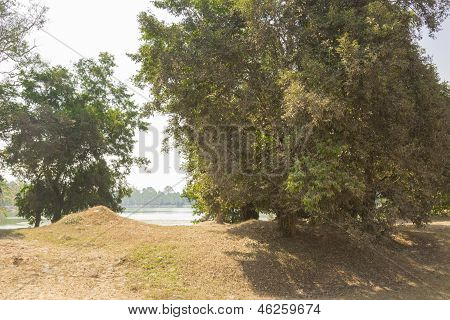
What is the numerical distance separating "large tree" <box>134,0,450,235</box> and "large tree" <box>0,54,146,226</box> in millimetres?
15803

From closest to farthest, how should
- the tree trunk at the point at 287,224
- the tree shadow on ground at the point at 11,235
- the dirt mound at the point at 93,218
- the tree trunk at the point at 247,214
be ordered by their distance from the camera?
the tree trunk at the point at 287,224, the tree shadow on ground at the point at 11,235, the dirt mound at the point at 93,218, the tree trunk at the point at 247,214

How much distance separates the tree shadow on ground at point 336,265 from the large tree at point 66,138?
17.1 m

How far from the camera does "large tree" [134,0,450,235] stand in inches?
492

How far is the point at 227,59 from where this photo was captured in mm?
14734

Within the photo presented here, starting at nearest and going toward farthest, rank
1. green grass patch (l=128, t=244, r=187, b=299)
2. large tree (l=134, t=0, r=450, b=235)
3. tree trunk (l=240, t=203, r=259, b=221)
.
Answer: green grass patch (l=128, t=244, r=187, b=299) < large tree (l=134, t=0, r=450, b=235) < tree trunk (l=240, t=203, r=259, b=221)

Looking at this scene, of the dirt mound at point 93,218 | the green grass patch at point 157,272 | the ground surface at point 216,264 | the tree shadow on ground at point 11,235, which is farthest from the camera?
the dirt mound at point 93,218

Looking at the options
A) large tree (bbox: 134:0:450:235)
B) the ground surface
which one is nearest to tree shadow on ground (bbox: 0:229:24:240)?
the ground surface

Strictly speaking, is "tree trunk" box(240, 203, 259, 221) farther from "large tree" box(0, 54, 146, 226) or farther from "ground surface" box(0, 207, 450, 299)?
"large tree" box(0, 54, 146, 226)

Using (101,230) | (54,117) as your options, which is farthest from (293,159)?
(54,117)

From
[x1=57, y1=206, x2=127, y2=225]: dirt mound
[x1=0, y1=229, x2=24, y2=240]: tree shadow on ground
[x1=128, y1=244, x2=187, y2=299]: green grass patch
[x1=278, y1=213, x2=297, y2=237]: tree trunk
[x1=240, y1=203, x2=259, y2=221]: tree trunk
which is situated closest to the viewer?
[x1=128, y1=244, x2=187, y2=299]: green grass patch

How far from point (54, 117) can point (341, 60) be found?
22.4 metres

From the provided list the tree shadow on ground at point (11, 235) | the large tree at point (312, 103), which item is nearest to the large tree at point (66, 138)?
the tree shadow on ground at point (11, 235)

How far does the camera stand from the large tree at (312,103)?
12492mm

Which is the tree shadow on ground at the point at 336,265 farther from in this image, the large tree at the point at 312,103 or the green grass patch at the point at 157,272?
the green grass patch at the point at 157,272
